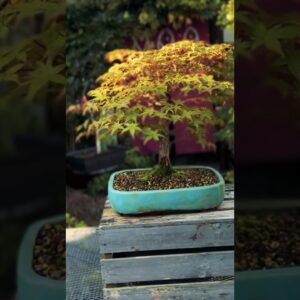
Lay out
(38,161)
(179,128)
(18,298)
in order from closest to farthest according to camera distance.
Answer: (38,161) → (18,298) → (179,128)

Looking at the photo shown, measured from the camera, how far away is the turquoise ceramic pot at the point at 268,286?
2004 millimetres

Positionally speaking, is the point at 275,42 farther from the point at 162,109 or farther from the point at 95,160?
the point at 95,160

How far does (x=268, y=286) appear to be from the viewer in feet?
6.59

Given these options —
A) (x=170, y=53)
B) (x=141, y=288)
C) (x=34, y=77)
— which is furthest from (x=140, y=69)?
(x=141, y=288)

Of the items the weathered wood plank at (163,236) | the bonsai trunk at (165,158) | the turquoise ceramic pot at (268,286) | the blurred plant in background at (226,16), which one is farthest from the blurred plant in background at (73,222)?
the blurred plant in background at (226,16)

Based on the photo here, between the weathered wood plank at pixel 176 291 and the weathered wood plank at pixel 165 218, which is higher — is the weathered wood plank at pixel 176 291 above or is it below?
below

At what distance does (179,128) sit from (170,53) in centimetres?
52

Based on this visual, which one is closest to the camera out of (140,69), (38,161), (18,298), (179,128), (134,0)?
(38,161)

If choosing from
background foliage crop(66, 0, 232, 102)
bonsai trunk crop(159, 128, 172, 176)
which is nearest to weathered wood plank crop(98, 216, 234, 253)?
bonsai trunk crop(159, 128, 172, 176)

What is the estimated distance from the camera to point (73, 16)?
2.77m

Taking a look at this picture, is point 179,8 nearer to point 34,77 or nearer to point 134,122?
point 134,122

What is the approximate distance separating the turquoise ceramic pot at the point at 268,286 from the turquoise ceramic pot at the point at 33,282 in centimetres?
73

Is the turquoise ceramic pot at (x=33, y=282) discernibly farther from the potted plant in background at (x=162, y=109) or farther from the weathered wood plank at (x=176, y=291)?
the potted plant in background at (x=162, y=109)

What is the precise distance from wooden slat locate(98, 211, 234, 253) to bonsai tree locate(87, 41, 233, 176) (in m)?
0.31
